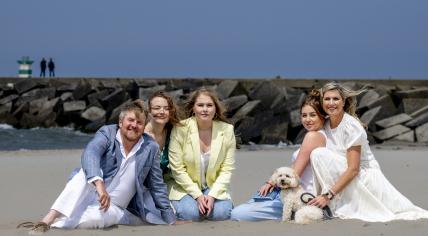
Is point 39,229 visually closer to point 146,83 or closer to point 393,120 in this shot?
point 393,120

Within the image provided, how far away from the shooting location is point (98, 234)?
422cm

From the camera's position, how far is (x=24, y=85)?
24.4m

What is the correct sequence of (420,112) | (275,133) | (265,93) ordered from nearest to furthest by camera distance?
(275,133) → (420,112) → (265,93)

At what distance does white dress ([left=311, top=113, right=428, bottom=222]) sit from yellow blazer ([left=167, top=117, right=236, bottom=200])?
25.4 inches

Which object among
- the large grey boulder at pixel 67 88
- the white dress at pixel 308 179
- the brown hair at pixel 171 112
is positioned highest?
the brown hair at pixel 171 112

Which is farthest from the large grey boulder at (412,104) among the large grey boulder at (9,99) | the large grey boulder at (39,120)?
the large grey boulder at (9,99)

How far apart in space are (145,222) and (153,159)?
0.45 metres

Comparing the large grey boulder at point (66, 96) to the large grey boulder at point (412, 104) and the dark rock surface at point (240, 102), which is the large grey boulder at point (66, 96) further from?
the large grey boulder at point (412, 104)

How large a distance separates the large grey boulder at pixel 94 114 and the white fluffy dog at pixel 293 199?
1564 centimetres

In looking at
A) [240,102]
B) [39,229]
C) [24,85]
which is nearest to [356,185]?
[39,229]

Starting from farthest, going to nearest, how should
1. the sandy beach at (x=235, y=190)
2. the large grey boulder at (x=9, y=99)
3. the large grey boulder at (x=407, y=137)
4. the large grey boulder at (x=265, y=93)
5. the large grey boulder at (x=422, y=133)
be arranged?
the large grey boulder at (x=9, y=99), the large grey boulder at (x=265, y=93), the large grey boulder at (x=407, y=137), the large grey boulder at (x=422, y=133), the sandy beach at (x=235, y=190)

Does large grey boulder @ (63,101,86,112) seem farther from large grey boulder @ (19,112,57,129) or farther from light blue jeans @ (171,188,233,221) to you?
light blue jeans @ (171,188,233,221)

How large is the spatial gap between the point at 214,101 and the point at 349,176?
3.52ft

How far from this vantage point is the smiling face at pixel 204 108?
4.79 meters
